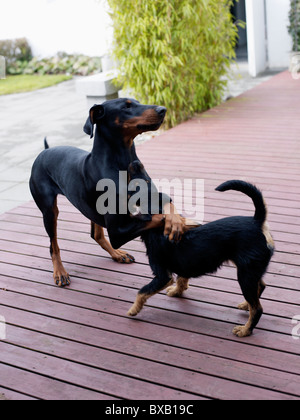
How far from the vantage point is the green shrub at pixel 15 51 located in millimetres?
11727

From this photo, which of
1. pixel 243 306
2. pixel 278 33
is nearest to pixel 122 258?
pixel 243 306

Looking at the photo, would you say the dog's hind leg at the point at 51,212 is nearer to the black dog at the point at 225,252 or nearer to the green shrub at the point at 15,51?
the black dog at the point at 225,252

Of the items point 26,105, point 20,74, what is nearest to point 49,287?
point 26,105

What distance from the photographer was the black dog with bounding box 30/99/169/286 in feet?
7.61

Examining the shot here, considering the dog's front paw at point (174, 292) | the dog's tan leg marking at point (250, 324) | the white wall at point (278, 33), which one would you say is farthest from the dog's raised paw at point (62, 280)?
the white wall at point (278, 33)

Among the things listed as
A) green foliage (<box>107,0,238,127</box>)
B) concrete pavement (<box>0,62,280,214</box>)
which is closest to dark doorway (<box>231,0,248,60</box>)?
concrete pavement (<box>0,62,280,214</box>)

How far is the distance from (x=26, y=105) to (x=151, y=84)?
299 centimetres

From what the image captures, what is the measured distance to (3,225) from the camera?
3676 mm

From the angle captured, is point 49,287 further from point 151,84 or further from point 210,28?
point 210,28

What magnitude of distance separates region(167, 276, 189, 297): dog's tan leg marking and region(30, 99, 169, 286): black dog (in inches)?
14.4

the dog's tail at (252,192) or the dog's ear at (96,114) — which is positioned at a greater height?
the dog's ear at (96,114)

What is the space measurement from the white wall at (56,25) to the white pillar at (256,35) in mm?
3279

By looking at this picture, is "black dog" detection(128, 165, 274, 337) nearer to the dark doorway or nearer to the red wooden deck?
the red wooden deck

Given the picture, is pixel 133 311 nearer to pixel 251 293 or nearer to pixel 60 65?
pixel 251 293
